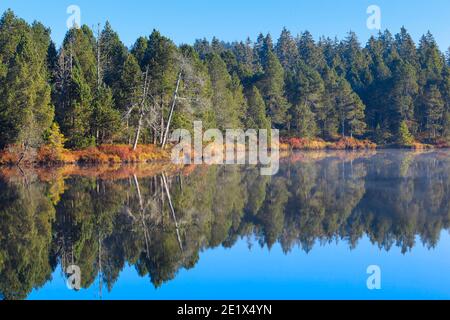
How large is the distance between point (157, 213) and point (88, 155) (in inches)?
926

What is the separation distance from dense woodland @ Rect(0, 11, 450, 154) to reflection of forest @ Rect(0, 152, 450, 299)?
41.2 feet

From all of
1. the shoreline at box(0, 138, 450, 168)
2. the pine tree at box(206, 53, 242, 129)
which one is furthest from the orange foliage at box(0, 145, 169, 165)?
the pine tree at box(206, 53, 242, 129)

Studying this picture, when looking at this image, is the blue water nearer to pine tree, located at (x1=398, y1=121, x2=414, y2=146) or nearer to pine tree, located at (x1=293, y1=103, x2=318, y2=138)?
pine tree, located at (x1=293, y1=103, x2=318, y2=138)

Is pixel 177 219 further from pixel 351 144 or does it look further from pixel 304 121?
pixel 351 144

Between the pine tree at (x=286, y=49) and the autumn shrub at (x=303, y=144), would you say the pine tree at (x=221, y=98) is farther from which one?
the pine tree at (x=286, y=49)

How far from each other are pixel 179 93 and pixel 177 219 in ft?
97.0

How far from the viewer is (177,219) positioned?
1534 cm

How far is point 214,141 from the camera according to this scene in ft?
170

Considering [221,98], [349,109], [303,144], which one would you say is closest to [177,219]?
[221,98]

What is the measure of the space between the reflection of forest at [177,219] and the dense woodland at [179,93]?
1257 centimetres

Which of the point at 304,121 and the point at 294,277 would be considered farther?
the point at 304,121

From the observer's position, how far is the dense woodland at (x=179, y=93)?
36.0 meters

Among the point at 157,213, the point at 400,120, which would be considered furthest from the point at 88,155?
the point at 400,120

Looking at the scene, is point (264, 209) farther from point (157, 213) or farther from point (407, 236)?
point (407, 236)
